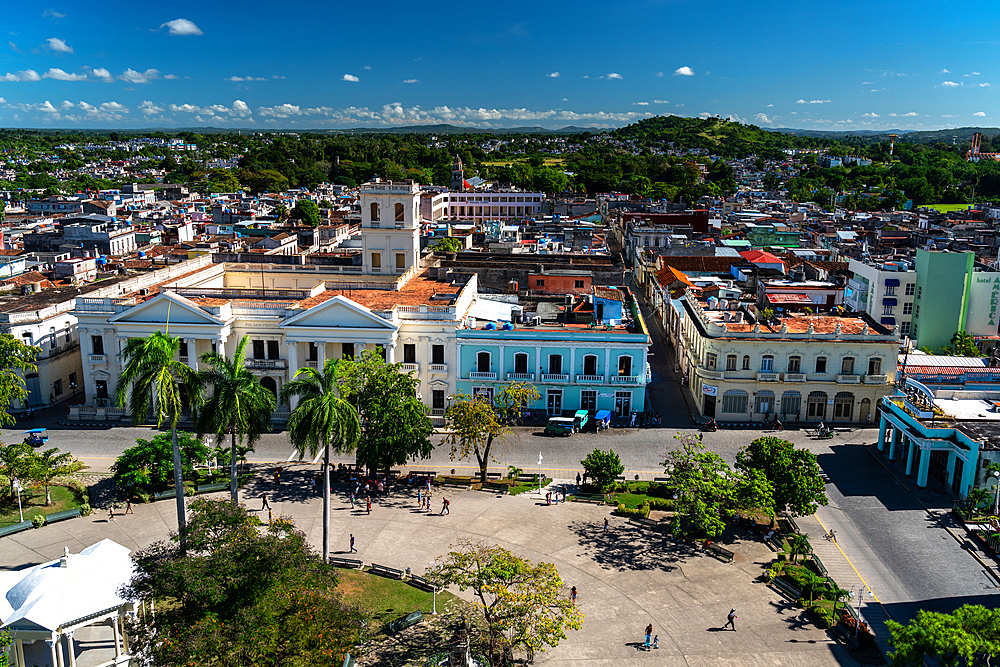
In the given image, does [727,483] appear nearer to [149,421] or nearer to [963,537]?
[963,537]

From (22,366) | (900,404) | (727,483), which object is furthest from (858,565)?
(22,366)

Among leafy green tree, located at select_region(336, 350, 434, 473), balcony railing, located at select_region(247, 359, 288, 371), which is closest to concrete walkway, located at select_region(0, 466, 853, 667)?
leafy green tree, located at select_region(336, 350, 434, 473)

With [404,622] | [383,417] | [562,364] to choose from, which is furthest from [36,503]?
[562,364]

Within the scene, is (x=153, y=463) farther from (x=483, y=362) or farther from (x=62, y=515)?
(x=483, y=362)

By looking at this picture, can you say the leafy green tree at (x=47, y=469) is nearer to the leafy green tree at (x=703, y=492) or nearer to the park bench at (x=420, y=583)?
the park bench at (x=420, y=583)

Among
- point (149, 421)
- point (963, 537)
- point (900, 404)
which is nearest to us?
point (963, 537)

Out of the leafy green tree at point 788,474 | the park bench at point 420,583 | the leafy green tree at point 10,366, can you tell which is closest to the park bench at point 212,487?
the leafy green tree at point 10,366

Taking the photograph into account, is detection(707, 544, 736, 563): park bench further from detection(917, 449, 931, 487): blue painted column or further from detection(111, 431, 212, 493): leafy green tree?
detection(111, 431, 212, 493): leafy green tree

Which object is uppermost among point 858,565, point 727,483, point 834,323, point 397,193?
point 397,193

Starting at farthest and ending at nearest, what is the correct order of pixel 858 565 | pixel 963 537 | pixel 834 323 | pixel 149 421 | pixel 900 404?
→ 1. pixel 834 323
2. pixel 149 421
3. pixel 900 404
4. pixel 963 537
5. pixel 858 565
